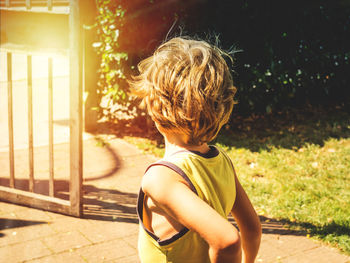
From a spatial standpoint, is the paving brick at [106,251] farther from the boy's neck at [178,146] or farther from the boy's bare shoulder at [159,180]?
the boy's bare shoulder at [159,180]

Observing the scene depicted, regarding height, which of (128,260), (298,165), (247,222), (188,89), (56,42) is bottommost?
(128,260)

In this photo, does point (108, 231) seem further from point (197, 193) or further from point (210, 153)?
point (197, 193)

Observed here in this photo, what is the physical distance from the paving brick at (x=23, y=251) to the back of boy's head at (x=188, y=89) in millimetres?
2298

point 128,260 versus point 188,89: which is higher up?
point 188,89

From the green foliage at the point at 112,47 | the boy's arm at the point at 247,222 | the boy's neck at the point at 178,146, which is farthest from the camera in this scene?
the green foliage at the point at 112,47

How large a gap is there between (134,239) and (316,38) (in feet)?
16.5

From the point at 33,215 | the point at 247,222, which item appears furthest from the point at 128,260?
the point at 247,222

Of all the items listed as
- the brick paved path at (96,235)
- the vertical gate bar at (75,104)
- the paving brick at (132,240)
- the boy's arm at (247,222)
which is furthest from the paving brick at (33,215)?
the boy's arm at (247,222)

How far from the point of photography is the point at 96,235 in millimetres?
3762

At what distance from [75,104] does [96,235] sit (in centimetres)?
110

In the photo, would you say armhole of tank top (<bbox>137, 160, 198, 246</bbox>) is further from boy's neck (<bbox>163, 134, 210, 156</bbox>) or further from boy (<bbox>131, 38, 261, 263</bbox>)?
boy's neck (<bbox>163, 134, 210, 156</bbox>)

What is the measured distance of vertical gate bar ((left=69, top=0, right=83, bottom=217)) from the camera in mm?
3639

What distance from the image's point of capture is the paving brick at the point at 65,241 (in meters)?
3.55

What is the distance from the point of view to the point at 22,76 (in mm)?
10891
